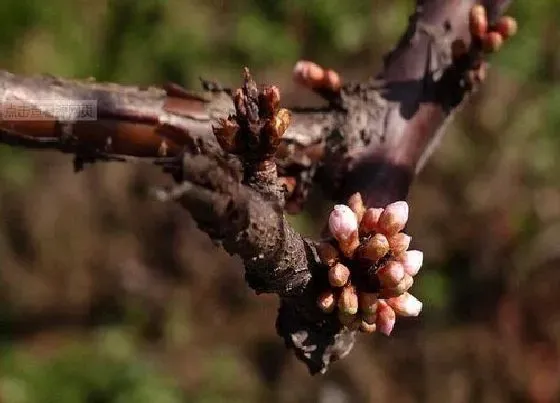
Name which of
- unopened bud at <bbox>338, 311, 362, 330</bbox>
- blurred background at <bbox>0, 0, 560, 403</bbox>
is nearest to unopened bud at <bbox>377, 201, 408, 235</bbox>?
unopened bud at <bbox>338, 311, 362, 330</bbox>

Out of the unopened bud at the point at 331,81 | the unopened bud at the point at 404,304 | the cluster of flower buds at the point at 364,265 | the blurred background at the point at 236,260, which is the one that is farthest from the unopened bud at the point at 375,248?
the blurred background at the point at 236,260

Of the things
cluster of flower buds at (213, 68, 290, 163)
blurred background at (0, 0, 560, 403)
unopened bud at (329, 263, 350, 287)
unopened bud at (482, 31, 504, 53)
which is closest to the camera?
cluster of flower buds at (213, 68, 290, 163)

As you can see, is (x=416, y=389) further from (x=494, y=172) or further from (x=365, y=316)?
(x=365, y=316)

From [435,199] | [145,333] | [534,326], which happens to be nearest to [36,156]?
[145,333]

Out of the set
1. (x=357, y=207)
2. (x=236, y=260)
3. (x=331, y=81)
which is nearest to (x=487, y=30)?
(x=331, y=81)

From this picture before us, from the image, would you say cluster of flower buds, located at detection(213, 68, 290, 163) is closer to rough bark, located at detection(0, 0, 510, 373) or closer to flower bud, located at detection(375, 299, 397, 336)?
rough bark, located at detection(0, 0, 510, 373)

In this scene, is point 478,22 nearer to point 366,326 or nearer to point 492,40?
point 492,40
